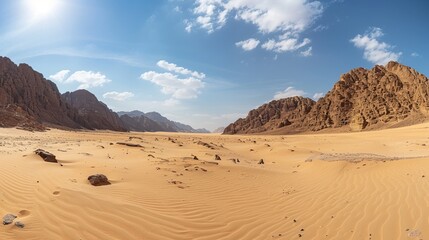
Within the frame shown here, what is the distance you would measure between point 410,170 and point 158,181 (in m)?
8.79

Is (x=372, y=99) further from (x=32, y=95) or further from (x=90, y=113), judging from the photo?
(x=32, y=95)

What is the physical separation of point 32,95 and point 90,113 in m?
20.1

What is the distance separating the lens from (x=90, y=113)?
9394 cm

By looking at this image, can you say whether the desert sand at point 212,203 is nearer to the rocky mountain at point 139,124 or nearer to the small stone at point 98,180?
the small stone at point 98,180

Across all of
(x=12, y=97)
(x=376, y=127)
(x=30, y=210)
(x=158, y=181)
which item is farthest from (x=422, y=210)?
(x=12, y=97)

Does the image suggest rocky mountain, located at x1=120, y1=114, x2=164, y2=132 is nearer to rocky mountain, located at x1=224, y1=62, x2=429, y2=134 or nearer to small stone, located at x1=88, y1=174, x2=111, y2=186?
rocky mountain, located at x1=224, y1=62, x2=429, y2=134

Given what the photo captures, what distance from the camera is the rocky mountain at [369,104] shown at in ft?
221

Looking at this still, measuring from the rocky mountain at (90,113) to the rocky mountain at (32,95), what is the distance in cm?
517

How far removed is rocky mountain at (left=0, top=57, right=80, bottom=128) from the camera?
6919 cm

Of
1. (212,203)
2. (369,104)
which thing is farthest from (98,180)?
(369,104)

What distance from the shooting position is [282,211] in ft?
25.2

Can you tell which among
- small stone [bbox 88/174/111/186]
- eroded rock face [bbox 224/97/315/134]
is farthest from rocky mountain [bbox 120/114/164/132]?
small stone [bbox 88/174/111/186]

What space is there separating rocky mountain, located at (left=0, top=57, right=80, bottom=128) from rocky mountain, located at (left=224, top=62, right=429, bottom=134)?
198 ft

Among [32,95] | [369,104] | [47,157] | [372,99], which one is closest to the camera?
[47,157]
